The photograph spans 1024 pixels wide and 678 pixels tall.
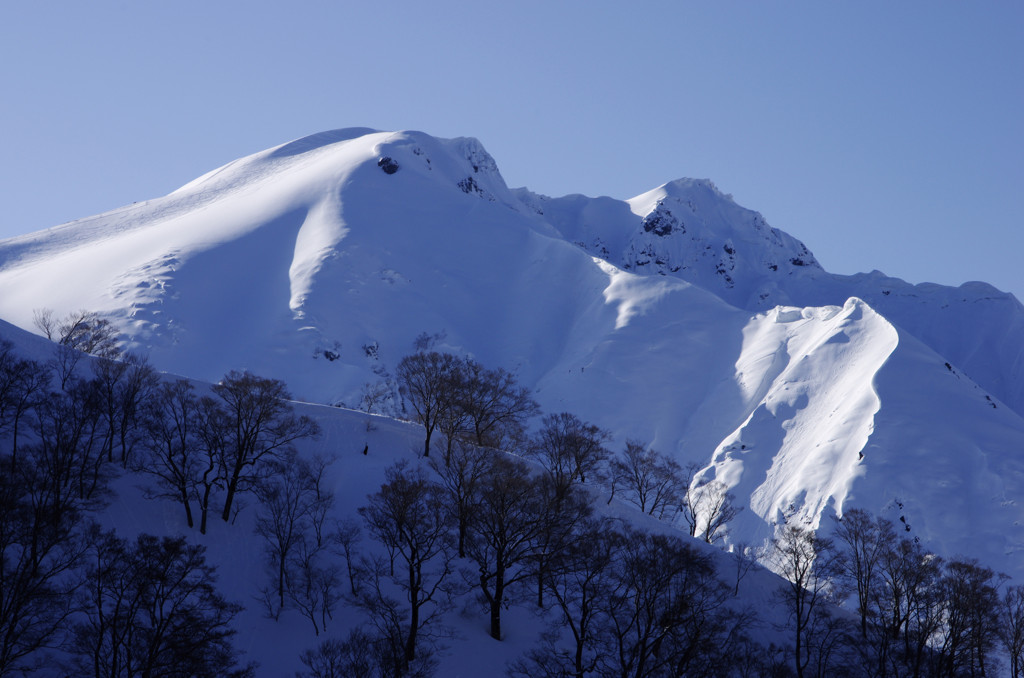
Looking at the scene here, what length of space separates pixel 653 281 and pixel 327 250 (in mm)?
69100

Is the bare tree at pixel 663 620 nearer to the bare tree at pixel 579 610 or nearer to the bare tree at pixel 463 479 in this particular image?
the bare tree at pixel 579 610

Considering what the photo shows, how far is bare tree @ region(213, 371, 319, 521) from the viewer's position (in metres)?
56.7

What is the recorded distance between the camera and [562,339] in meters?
162

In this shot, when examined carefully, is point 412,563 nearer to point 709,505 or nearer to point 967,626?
point 967,626

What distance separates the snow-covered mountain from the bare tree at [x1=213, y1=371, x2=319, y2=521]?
198ft

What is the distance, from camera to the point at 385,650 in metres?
40.7

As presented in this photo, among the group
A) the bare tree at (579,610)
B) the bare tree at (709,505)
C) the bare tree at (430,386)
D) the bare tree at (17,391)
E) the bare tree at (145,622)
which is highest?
the bare tree at (17,391)

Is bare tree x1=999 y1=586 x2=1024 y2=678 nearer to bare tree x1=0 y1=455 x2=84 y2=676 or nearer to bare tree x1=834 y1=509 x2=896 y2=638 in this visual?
bare tree x1=834 y1=509 x2=896 y2=638

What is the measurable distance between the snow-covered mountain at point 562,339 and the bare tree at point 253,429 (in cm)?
6036

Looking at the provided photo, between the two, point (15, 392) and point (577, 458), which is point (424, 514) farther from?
point (15, 392)

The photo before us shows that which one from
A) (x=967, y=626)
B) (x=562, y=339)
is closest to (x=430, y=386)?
(x=967, y=626)

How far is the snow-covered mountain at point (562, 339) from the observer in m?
104

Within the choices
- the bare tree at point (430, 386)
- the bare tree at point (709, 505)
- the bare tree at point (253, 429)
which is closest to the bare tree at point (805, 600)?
the bare tree at point (709, 505)

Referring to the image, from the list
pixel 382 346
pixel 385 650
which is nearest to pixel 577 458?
pixel 385 650
